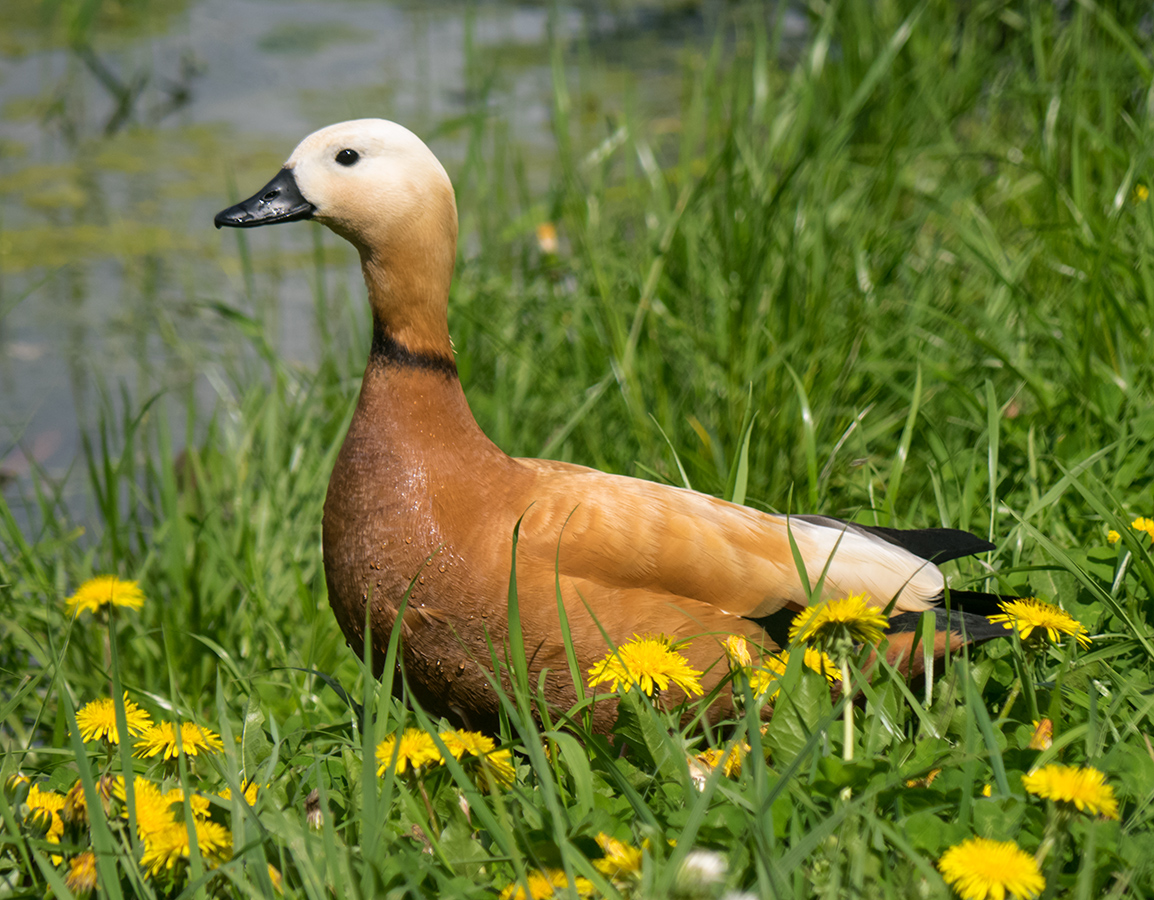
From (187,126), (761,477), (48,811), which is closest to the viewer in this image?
(48,811)

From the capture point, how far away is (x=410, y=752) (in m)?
1.57

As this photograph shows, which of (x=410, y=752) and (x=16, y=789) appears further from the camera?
(x=16, y=789)

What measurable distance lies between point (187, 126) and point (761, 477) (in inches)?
205

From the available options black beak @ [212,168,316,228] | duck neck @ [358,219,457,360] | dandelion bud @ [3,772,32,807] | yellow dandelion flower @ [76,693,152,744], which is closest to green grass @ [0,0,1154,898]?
dandelion bud @ [3,772,32,807]

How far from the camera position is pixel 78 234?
19.1 feet

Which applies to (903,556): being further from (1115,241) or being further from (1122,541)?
(1115,241)

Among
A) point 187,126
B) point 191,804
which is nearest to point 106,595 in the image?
point 191,804

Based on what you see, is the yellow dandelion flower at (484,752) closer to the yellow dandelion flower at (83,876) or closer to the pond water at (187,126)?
the yellow dandelion flower at (83,876)

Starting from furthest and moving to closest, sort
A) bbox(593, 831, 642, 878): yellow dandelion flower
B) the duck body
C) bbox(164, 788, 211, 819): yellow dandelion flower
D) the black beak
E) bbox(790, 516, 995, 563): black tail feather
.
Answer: the black beak < bbox(790, 516, 995, 563): black tail feather < the duck body < bbox(164, 788, 211, 819): yellow dandelion flower < bbox(593, 831, 642, 878): yellow dandelion flower

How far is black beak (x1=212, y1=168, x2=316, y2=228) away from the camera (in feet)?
7.59

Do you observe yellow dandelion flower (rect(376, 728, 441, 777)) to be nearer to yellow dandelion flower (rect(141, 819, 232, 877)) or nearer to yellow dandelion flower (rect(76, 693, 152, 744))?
yellow dandelion flower (rect(141, 819, 232, 877))

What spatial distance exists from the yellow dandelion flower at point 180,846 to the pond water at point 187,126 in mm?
2939

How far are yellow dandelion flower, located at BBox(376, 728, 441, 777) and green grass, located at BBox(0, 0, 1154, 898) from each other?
0.04 m

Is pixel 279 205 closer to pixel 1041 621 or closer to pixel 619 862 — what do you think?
pixel 619 862
